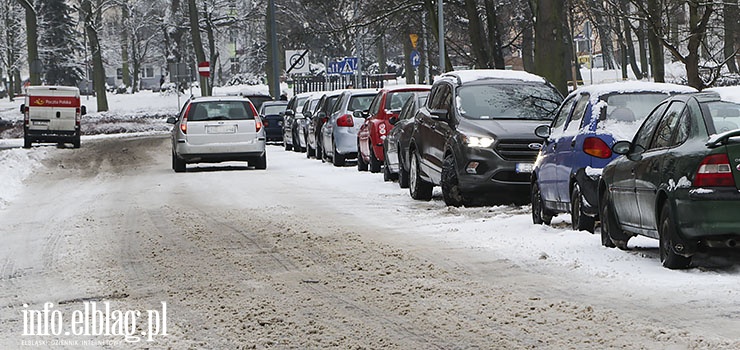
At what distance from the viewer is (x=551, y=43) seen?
90.8 ft

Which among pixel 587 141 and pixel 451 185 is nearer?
pixel 587 141

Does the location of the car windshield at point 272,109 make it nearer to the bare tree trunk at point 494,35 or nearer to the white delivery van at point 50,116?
the white delivery van at point 50,116

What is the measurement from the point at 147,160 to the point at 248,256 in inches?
864

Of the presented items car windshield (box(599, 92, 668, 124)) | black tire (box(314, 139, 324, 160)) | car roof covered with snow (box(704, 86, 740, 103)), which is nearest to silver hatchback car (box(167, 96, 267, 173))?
black tire (box(314, 139, 324, 160))

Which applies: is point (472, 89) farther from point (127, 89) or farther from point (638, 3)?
point (127, 89)

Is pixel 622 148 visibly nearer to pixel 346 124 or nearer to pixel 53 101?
pixel 346 124

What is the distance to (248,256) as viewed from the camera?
39.0ft

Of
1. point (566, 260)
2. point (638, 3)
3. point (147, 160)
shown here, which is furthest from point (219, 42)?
point (566, 260)

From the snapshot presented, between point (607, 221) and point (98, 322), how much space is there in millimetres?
4948

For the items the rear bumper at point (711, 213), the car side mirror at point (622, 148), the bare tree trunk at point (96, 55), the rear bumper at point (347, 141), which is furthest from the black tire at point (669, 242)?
the bare tree trunk at point (96, 55)

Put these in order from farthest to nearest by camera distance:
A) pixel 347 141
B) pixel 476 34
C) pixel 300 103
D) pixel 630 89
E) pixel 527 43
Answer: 1. pixel 527 43
2. pixel 300 103
3. pixel 476 34
4. pixel 347 141
5. pixel 630 89

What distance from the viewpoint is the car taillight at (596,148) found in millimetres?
13070

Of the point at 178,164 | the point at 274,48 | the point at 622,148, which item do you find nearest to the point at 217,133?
the point at 178,164

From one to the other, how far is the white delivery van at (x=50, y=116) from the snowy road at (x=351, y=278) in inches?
997
